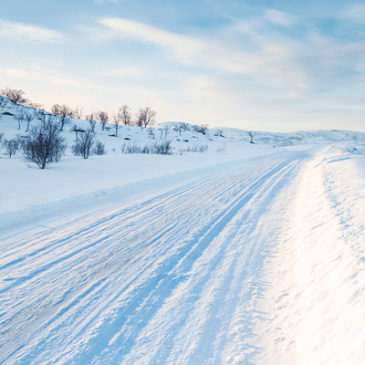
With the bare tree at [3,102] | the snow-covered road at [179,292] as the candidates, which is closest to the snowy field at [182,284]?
the snow-covered road at [179,292]

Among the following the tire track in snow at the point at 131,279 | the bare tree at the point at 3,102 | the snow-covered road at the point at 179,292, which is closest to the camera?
the snow-covered road at the point at 179,292

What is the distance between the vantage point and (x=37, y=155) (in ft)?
41.5

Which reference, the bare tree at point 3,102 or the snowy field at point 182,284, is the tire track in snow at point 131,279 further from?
the bare tree at point 3,102

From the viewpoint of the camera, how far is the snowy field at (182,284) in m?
2.23

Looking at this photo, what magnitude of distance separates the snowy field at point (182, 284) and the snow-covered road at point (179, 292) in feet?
0.04

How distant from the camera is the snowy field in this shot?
2.23 m

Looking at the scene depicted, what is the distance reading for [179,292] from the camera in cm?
300

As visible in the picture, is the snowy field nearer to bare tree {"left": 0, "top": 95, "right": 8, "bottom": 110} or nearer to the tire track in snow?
the tire track in snow

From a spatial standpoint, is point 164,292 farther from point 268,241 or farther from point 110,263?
point 268,241

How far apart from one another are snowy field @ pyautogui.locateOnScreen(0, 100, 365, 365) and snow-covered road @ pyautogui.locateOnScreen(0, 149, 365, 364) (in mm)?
12

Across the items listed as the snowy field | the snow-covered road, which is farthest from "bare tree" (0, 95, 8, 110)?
the snow-covered road

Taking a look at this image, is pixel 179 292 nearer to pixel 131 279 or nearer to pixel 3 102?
pixel 131 279

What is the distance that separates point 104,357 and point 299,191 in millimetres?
7984

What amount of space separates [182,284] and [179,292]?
0.17 meters
